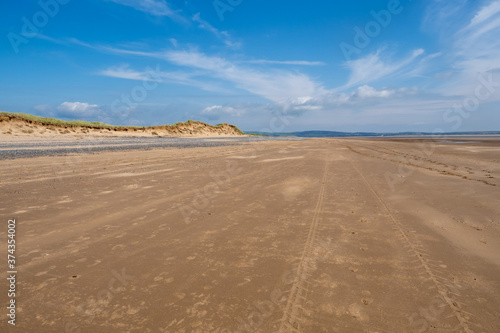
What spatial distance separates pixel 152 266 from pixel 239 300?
1751 millimetres

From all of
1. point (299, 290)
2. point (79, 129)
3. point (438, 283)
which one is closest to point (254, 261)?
point (299, 290)

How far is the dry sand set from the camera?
297 cm

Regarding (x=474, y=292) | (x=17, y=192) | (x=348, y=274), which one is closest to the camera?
(x=474, y=292)

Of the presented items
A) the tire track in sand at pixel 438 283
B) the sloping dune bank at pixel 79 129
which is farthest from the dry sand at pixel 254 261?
the sloping dune bank at pixel 79 129

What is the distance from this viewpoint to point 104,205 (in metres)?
7.32

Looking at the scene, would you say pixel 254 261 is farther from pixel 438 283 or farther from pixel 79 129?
pixel 79 129

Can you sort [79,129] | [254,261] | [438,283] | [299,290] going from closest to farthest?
[299,290], [438,283], [254,261], [79,129]

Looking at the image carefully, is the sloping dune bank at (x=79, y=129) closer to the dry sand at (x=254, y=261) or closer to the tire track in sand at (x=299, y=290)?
the dry sand at (x=254, y=261)

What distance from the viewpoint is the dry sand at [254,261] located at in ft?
9.75

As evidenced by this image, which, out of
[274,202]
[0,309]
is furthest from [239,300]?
[274,202]

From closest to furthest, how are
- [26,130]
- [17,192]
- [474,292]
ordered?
[474,292], [17,192], [26,130]

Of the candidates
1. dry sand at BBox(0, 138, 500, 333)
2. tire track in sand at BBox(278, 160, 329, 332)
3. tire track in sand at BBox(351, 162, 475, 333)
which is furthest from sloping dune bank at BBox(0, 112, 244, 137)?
tire track in sand at BBox(351, 162, 475, 333)

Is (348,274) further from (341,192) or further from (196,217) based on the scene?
(341,192)

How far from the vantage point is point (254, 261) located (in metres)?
4.27
